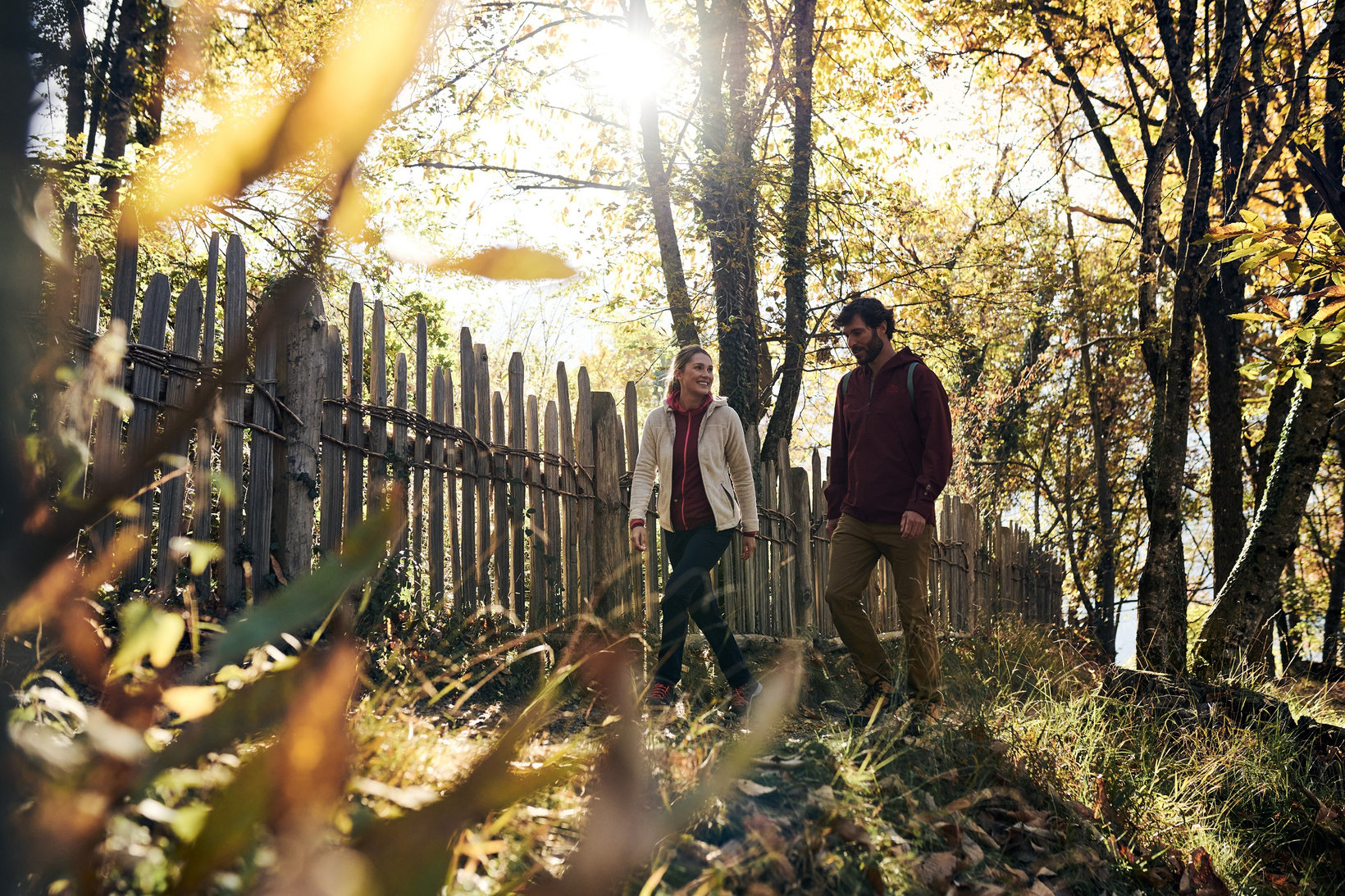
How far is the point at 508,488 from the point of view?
4988mm

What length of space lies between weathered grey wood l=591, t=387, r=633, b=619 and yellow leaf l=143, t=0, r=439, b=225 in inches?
199

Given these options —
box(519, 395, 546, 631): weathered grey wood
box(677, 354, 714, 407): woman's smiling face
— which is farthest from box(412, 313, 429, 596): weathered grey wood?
box(677, 354, 714, 407): woman's smiling face

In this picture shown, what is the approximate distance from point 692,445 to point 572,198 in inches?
216

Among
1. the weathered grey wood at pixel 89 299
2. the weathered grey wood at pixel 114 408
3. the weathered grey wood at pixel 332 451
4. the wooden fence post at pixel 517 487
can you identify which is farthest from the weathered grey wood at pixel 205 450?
the wooden fence post at pixel 517 487

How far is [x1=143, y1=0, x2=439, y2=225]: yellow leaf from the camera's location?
381 mm

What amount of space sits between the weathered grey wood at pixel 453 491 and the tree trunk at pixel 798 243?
3.25 meters

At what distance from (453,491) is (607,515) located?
1.12 metres

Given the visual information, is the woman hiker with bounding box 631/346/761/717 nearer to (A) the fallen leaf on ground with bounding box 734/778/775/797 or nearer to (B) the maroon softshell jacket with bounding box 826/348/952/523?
(B) the maroon softshell jacket with bounding box 826/348/952/523

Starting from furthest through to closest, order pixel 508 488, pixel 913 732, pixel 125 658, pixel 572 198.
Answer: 1. pixel 572 198
2. pixel 508 488
3. pixel 913 732
4. pixel 125 658

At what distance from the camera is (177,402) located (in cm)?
358

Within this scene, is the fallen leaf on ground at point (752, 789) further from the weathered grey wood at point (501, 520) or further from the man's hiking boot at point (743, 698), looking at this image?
the weathered grey wood at point (501, 520)

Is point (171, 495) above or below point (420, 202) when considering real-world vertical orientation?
below

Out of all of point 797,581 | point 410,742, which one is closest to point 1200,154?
point 797,581

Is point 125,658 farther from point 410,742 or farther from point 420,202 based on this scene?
point 420,202
